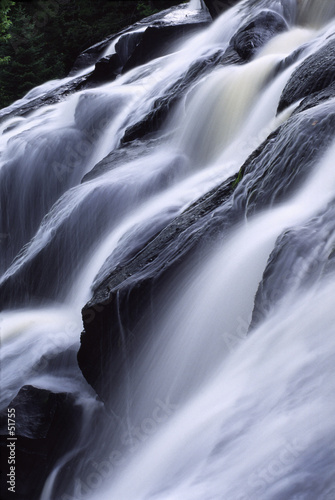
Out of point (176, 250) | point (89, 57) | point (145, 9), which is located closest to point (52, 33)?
point (145, 9)

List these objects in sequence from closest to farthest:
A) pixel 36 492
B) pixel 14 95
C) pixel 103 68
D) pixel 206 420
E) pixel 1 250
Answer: pixel 206 420 < pixel 36 492 < pixel 1 250 < pixel 103 68 < pixel 14 95

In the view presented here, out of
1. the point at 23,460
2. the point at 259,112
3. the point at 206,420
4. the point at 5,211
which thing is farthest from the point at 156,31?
the point at 206,420

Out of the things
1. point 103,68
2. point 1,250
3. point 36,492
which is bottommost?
point 36,492

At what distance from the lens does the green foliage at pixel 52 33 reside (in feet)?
53.4

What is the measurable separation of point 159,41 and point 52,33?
379 inches

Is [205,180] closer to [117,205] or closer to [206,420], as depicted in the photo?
[117,205]

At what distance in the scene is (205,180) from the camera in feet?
16.2

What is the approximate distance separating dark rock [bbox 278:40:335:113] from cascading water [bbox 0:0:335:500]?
16 mm

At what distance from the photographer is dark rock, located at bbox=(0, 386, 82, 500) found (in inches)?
144

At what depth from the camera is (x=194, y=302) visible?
11.3 feet

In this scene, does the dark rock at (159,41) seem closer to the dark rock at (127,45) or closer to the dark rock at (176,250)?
the dark rock at (127,45)

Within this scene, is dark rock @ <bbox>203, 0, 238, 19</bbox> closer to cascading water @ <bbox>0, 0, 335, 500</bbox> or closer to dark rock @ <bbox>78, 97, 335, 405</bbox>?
cascading water @ <bbox>0, 0, 335, 500</bbox>

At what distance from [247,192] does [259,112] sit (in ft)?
6.50

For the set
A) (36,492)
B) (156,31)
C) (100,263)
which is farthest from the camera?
(156,31)
